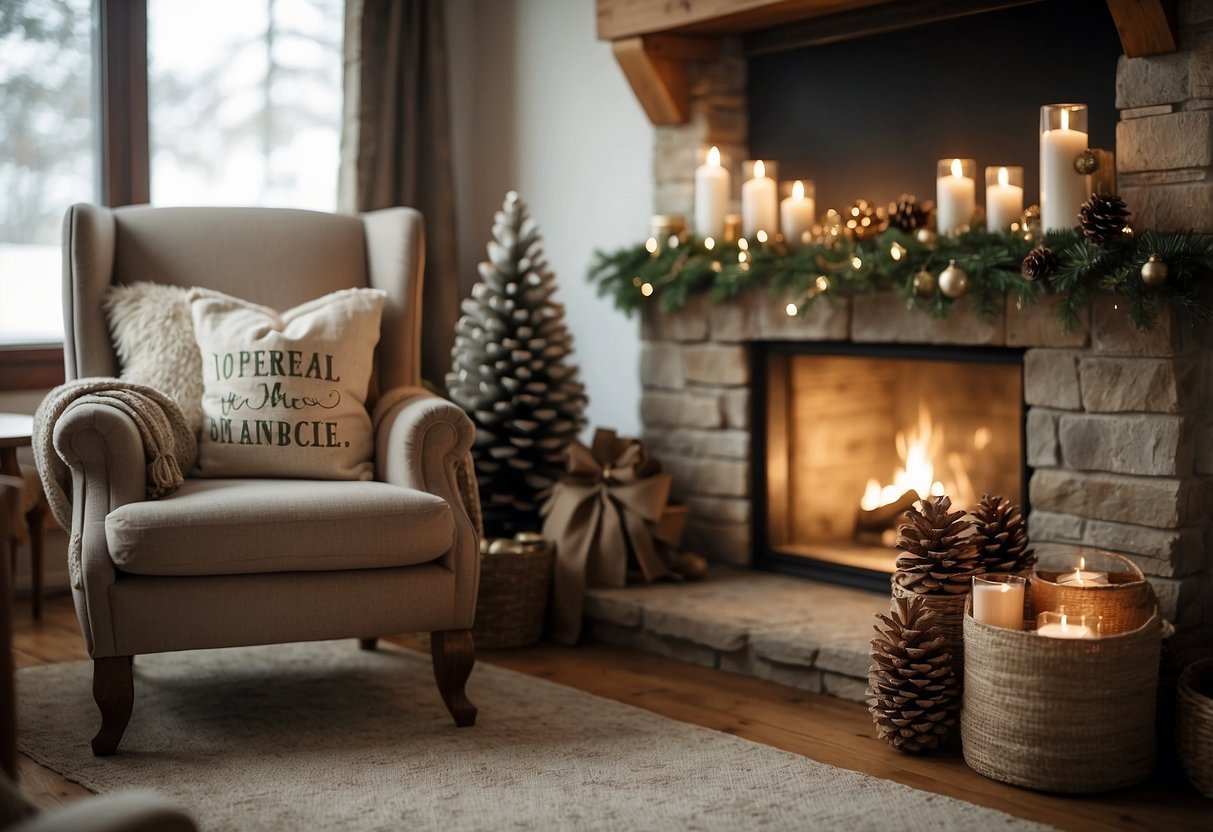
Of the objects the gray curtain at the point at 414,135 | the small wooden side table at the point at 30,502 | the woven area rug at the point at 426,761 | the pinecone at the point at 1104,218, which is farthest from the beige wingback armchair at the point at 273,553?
the gray curtain at the point at 414,135

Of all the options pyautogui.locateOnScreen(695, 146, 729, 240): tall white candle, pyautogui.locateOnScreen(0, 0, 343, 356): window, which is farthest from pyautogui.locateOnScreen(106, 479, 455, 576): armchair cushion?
pyautogui.locateOnScreen(0, 0, 343, 356): window

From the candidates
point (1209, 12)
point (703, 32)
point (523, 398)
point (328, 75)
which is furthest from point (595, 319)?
point (1209, 12)

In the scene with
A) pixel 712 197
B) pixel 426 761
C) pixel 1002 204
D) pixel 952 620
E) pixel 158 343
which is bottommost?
pixel 426 761

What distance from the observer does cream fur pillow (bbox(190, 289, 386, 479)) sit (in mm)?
2713

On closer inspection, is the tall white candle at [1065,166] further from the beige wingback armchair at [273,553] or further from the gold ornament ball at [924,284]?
the beige wingback armchair at [273,553]

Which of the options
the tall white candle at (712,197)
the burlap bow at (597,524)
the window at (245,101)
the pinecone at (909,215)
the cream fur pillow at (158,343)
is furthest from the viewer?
the window at (245,101)

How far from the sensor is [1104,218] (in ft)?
8.13

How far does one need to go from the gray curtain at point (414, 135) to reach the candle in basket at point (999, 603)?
2.27 m

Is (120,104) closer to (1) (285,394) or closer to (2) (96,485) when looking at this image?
(1) (285,394)

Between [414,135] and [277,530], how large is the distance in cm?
214

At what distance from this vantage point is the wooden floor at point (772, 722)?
2131 mm

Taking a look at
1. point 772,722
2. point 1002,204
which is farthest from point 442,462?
point 1002,204

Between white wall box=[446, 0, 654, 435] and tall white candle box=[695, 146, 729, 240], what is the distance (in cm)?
35

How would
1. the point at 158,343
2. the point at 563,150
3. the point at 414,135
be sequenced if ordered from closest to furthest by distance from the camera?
1. the point at 158,343
2. the point at 563,150
3. the point at 414,135
